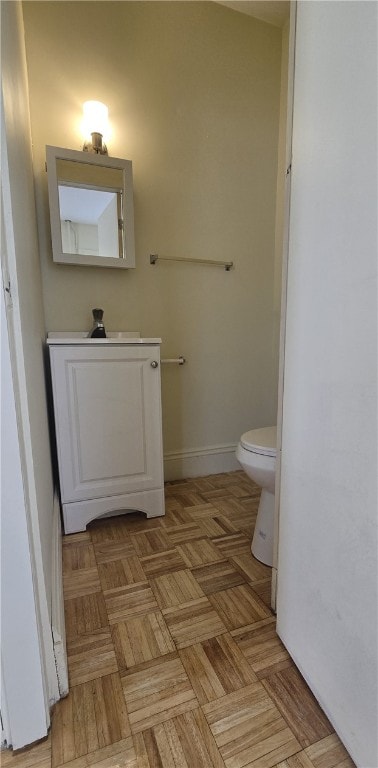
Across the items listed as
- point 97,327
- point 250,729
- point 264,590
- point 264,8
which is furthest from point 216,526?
point 264,8

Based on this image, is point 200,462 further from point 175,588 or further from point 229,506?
point 175,588

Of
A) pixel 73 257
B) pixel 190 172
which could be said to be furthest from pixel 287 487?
pixel 190 172

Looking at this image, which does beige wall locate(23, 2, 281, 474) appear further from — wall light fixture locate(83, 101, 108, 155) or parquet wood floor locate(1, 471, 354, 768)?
parquet wood floor locate(1, 471, 354, 768)

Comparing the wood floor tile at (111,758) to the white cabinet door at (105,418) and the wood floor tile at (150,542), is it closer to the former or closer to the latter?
the wood floor tile at (150,542)

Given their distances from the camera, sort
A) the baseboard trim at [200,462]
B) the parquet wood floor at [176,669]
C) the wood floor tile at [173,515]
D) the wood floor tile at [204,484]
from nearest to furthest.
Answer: the parquet wood floor at [176,669]
the wood floor tile at [173,515]
the wood floor tile at [204,484]
the baseboard trim at [200,462]

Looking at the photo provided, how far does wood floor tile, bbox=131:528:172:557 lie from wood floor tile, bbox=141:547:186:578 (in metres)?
0.03

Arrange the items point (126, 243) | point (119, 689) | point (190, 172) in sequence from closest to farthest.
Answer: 1. point (119, 689)
2. point (126, 243)
3. point (190, 172)

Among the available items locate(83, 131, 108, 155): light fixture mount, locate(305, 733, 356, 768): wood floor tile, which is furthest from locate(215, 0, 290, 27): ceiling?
locate(305, 733, 356, 768): wood floor tile

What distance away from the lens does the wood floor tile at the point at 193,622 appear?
34.3 inches

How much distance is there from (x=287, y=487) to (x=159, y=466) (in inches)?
30.2

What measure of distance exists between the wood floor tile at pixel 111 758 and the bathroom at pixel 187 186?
1243 millimetres

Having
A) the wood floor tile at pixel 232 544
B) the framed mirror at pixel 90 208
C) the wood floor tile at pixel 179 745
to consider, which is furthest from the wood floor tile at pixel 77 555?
the framed mirror at pixel 90 208

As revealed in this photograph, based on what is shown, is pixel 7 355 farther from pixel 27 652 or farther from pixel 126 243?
pixel 126 243

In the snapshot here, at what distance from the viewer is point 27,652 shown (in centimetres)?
60
